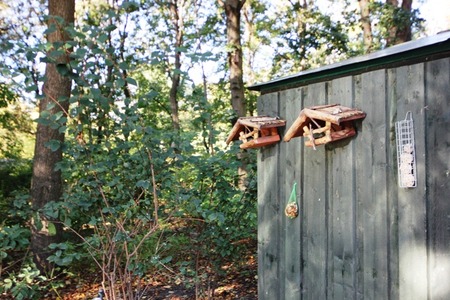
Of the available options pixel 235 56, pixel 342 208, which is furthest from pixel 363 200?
pixel 235 56

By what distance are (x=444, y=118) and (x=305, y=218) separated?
1077mm

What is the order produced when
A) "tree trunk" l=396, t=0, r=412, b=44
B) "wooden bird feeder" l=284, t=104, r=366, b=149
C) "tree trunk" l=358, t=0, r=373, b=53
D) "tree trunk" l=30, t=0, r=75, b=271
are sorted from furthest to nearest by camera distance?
"tree trunk" l=358, t=0, r=373, b=53 → "tree trunk" l=396, t=0, r=412, b=44 → "tree trunk" l=30, t=0, r=75, b=271 → "wooden bird feeder" l=284, t=104, r=366, b=149

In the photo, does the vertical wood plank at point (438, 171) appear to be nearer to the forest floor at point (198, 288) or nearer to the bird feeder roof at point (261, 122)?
the bird feeder roof at point (261, 122)

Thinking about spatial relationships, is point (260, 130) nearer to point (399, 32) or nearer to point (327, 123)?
point (327, 123)

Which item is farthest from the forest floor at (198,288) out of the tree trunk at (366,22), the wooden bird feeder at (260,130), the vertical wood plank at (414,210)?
the tree trunk at (366,22)

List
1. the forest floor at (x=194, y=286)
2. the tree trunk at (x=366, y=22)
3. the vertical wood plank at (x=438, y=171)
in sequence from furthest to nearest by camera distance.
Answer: the tree trunk at (x=366, y=22) → the forest floor at (x=194, y=286) → the vertical wood plank at (x=438, y=171)

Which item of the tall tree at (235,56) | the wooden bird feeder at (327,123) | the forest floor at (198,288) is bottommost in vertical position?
the forest floor at (198,288)

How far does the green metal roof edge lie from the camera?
183cm

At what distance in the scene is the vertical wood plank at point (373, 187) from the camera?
6.78ft

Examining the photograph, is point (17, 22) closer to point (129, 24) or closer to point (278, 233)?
point (129, 24)

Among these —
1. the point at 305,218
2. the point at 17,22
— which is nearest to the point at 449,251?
the point at 305,218

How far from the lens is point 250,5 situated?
14164 millimetres

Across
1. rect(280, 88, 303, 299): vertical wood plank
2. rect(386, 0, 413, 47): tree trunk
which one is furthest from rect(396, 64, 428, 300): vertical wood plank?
rect(386, 0, 413, 47): tree trunk

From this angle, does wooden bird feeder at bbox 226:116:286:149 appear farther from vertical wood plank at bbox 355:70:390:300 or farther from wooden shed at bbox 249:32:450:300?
vertical wood plank at bbox 355:70:390:300
